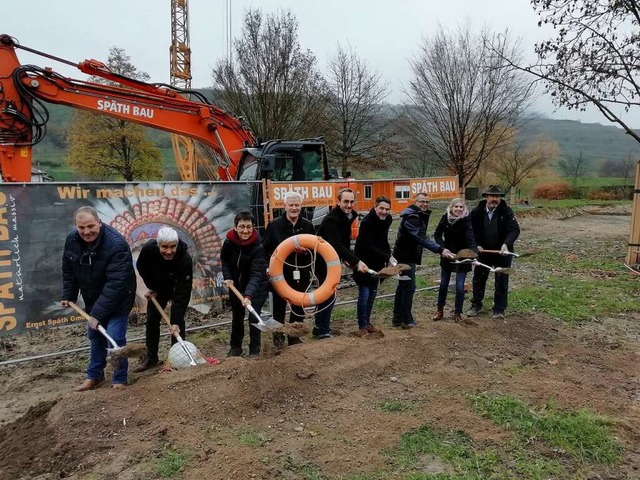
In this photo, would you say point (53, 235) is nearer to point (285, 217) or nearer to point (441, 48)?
point (285, 217)

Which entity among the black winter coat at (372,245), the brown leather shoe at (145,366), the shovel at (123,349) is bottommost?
the brown leather shoe at (145,366)

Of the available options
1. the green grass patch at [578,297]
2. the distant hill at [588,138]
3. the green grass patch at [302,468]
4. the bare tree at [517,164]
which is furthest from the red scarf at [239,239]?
the distant hill at [588,138]

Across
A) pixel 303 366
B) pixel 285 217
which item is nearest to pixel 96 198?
pixel 285 217

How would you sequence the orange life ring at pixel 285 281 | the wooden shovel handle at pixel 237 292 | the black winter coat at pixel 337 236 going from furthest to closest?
the black winter coat at pixel 337 236 < the orange life ring at pixel 285 281 < the wooden shovel handle at pixel 237 292

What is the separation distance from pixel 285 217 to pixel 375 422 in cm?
251

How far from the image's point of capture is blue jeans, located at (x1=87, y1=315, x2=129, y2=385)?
4184 mm

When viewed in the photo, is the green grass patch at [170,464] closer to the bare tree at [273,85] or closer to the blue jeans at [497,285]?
the blue jeans at [497,285]

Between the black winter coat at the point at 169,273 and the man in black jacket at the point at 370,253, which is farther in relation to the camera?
the man in black jacket at the point at 370,253

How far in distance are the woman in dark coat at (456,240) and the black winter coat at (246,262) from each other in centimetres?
270

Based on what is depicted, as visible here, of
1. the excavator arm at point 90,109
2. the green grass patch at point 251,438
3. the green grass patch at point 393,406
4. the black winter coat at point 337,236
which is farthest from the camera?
the excavator arm at point 90,109

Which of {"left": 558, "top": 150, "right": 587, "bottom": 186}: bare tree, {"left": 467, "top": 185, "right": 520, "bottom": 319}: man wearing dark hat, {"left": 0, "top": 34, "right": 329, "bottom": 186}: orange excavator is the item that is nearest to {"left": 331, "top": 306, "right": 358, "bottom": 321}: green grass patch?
{"left": 467, "top": 185, "right": 520, "bottom": 319}: man wearing dark hat

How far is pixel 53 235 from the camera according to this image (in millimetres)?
5164

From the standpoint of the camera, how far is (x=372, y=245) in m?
Answer: 5.54

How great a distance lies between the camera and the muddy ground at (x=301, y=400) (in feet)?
10.3
